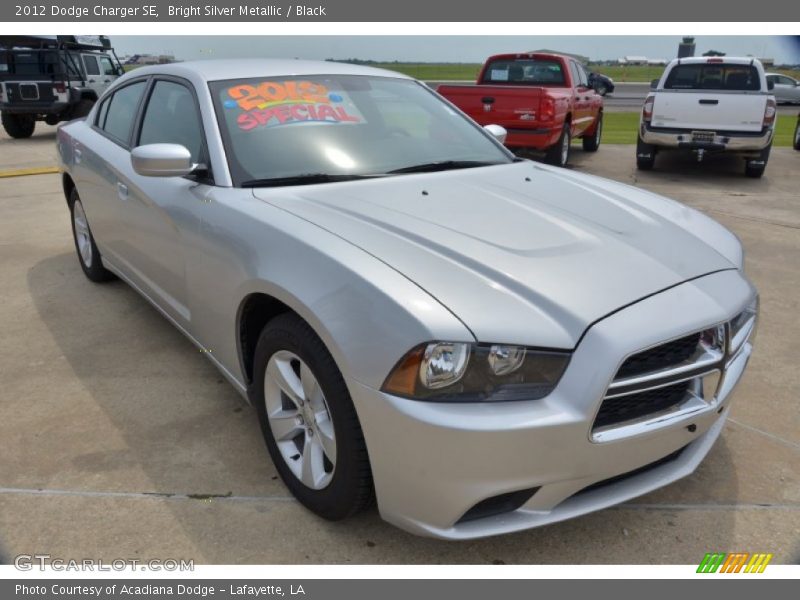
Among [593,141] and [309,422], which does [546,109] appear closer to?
[593,141]

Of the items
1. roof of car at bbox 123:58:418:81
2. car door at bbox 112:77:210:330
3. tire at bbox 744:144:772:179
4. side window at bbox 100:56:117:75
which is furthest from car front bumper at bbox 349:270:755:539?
side window at bbox 100:56:117:75

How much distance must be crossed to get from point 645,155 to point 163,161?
30.1ft

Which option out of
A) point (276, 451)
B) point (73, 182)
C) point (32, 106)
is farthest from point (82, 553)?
point (32, 106)

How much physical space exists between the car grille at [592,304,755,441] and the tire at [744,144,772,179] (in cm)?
875

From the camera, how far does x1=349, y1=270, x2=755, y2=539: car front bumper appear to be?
192cm

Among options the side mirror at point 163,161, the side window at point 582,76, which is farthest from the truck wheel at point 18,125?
the side mirror at point 163,161

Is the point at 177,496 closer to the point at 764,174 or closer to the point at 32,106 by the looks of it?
the point at 764,174

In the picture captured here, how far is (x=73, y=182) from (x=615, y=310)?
4.24 metres

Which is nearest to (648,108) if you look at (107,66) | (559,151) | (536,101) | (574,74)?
(559,151)

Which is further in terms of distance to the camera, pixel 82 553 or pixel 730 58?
pixel 730 58

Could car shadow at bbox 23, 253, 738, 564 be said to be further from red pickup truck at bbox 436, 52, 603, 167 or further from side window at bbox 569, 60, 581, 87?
side window at bbox 569, 60, 581, 87

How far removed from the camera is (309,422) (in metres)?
2.40

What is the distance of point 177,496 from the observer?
8.61 feet

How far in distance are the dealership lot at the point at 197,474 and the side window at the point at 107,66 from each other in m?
14.7
